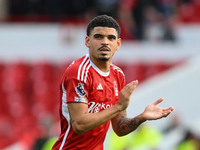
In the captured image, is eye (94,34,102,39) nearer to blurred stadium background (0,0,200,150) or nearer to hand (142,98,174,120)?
hand (142,98,174,120)

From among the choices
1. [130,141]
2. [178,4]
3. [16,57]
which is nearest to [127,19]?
[178,4]

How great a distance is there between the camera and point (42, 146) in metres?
7.89

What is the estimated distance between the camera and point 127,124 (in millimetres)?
4406

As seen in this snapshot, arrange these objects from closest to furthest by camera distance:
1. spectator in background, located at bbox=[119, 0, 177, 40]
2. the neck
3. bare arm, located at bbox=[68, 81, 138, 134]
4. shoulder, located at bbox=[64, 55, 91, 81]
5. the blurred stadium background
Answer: bare arm, located at bbox=[68, 81, 138, 134] < shoulder, located at bbox=[64, 55, 91, 81] < the neck < the blurred stadium background < spectator in background, located at bbox=[119, 0, 177, 40]

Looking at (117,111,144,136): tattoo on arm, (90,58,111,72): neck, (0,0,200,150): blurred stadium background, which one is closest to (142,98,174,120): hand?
(117,111,144,136): tattoo on arm

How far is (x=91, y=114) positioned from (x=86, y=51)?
9.08 meters

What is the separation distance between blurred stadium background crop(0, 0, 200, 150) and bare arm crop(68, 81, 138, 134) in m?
6.40

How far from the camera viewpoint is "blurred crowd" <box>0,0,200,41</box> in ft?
43.0

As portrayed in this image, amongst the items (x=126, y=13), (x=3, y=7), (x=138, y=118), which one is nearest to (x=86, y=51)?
(x=126, y=13)

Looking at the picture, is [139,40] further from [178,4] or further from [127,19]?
[178,4]

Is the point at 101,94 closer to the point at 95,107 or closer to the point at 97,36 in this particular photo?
the point at 95,107

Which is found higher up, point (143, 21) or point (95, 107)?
point (95, 107)

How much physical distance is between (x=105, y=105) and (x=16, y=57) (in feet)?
28.7

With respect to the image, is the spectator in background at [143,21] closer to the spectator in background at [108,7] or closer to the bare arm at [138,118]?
the spectator in background at [108,7]
